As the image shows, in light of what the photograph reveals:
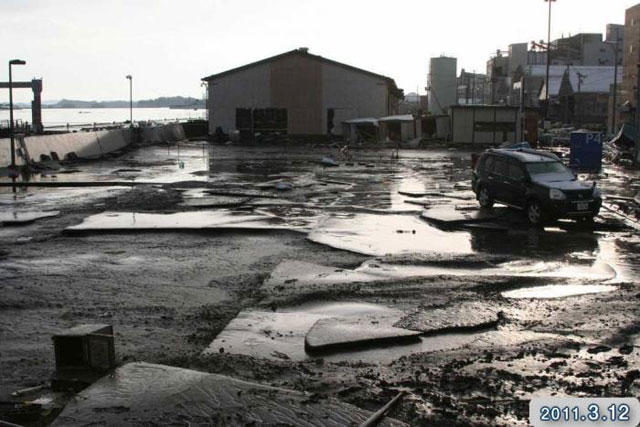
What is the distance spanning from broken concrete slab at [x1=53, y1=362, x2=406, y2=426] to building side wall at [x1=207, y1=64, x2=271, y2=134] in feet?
194

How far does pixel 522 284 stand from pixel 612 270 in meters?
2.23

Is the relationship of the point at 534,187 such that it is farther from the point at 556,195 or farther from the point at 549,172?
the point at 549,172

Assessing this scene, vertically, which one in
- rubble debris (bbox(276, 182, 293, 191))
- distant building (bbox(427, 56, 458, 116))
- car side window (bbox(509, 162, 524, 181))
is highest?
distant building (bbox(427, 56, 458, 116))

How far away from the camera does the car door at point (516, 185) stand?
18422 millimetres

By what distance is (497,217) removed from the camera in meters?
18.6

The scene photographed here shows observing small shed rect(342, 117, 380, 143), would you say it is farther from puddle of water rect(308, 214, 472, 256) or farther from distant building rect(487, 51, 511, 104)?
distant building rect(487, 51, 511, 104)

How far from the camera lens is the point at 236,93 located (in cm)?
6506

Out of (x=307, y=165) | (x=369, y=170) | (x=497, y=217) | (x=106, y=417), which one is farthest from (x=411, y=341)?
(x=307, y=165)

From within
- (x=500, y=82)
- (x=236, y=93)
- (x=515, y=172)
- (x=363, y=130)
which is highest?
(x=500, y=82)

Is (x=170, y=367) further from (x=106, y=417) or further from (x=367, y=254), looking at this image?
(x=367, y=254)

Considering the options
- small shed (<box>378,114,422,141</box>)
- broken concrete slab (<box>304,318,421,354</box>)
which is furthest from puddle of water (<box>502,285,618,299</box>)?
small shed (<box>378,114,422,141</box>)

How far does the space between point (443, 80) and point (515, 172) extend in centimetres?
8884

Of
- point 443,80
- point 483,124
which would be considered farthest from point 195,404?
point 443,80

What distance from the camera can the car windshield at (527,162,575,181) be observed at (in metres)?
18.5
